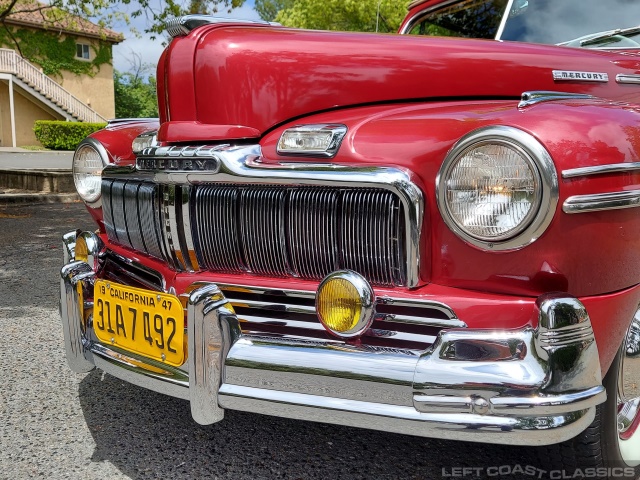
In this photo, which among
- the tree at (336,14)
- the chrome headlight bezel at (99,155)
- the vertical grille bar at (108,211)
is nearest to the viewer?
the vertical grille bar at (108,211)

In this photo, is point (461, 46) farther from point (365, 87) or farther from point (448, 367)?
point (448, 367)

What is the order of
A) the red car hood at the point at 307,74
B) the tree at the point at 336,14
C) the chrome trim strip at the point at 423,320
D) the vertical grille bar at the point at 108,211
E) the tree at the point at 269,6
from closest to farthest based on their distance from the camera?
the chrome trim strip at the point at 423,320 → the red car hood at the point at 307,74 → the vertical grille bar at the point at 108,211 → the tree at the point at 336,14 → the tree at the point at 269,6

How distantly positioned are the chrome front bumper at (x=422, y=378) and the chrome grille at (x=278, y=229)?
0.78ft

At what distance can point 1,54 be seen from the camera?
2327cm

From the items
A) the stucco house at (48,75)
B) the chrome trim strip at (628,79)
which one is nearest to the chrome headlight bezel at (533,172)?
the chrome trim strip at (628,79)

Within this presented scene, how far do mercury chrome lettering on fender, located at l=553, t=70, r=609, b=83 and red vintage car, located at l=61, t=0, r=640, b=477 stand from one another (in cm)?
3

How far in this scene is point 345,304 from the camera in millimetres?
1682

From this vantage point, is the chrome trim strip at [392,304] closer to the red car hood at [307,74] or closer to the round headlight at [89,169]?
the red car hood at [307,74]

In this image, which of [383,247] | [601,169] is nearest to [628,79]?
[601,169]

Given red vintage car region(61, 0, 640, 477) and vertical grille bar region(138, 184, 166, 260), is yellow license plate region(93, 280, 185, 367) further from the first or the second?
vertical grille bar region(138, 184, 166, 260)

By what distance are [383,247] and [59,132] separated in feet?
76.8

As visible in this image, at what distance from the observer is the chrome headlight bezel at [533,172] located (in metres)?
1.52


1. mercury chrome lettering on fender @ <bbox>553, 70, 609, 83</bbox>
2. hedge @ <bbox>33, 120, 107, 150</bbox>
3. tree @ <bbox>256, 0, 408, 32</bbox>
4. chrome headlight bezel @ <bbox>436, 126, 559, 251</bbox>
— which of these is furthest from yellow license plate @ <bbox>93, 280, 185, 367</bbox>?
hedge @ <bbox>33, 120, 107, 150</bbox>

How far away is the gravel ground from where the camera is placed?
202cm
